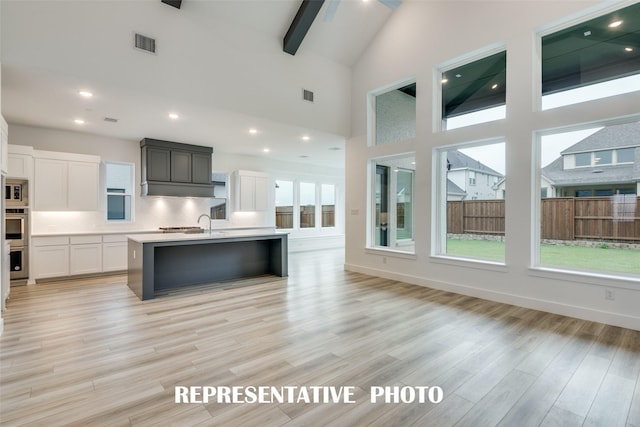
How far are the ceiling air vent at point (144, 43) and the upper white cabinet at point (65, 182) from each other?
296cm

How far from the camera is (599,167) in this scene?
387 centimetres

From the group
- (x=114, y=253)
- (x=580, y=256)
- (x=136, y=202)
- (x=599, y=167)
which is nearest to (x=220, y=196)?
(x=136, y=202)

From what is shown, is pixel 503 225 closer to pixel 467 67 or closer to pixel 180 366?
pixel 467 67

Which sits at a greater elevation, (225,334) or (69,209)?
(69,209)

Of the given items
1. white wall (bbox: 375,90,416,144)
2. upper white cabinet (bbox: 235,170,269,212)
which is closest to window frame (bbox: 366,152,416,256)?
white wall (bbox: 375,90,416,144)

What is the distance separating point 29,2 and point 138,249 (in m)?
3.16

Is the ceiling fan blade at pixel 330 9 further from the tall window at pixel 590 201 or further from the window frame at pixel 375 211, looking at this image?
the tall window at pixel 590 201

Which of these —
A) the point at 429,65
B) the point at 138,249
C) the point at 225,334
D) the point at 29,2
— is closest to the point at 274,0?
the point at 429,65

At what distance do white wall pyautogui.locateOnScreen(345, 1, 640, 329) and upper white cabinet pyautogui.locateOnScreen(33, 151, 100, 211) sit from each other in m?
5.24

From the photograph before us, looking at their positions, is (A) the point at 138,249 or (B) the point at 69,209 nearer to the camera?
(A) the point at 138,249

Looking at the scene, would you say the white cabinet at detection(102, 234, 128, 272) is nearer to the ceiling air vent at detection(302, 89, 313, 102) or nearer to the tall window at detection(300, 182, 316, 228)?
the ceiling air vent at detection(302, 89, 313, 102)

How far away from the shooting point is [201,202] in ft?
25.5

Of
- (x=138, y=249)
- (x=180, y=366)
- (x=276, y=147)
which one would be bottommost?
(x=180, y=366)

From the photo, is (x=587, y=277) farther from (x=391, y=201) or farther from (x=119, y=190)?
(x=119, y=190)
